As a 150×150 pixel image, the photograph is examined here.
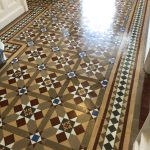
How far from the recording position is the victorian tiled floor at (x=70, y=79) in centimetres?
202

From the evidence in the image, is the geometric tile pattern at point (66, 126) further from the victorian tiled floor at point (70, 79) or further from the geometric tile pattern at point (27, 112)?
the geometric tile pattern at point (27, 112)

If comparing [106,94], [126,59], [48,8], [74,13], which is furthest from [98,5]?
[106,94]

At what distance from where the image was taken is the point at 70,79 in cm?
262

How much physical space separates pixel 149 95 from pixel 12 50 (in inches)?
81.2

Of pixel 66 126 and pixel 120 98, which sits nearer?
pixel 66 126

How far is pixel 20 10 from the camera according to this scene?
161 inches

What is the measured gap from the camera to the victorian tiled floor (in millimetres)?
2020

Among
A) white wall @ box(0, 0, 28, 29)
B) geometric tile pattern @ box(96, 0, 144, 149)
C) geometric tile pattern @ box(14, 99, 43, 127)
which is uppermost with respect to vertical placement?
white wall @ box(0, 0, 28, 29)

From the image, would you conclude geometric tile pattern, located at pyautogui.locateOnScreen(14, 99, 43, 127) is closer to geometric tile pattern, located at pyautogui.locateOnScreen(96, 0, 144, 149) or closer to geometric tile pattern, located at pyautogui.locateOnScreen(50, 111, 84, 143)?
geometric tile pattern, located at pyautogui.locateOnScreen(50, 111, 84, 143)

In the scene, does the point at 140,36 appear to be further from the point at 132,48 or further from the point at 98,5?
the point at 98,5

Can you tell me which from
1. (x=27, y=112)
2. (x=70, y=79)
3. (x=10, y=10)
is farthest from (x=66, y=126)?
(x=10, y=10)

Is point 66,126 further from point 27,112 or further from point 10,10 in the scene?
point 10,10

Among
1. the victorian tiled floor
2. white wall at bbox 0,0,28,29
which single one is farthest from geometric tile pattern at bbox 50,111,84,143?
white wall at bbox 0,0,28,29

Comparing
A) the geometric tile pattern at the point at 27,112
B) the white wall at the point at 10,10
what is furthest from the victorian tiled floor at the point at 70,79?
the white wall at the point at 10,10
